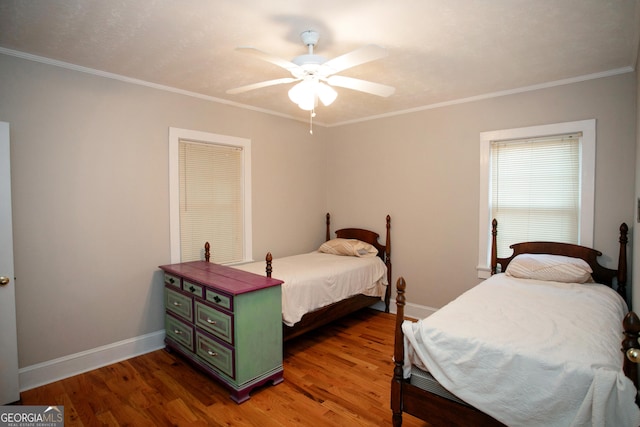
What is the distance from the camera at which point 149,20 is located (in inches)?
80.4

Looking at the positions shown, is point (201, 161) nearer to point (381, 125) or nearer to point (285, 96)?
point (285, 96)

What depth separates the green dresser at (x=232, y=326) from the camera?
2.44m

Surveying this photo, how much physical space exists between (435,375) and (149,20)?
2.62m

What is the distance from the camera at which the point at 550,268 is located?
2908 millimetres

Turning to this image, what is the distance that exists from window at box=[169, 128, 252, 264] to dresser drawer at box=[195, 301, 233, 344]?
2.79ft

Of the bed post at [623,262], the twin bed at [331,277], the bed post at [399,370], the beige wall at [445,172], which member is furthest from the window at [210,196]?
the bed post at [623,262]

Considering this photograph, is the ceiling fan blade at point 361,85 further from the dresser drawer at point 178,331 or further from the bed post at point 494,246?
the dresser drawer at point 178,331

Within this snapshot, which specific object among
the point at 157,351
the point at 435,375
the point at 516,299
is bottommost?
the point at 157,351

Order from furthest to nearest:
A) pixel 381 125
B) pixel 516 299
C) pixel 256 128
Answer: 1. pixel 381 125
2. pixel 256 128
3. pixel 516 299

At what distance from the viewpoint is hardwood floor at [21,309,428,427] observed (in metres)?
2.22

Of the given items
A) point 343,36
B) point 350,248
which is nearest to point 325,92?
point 343,36

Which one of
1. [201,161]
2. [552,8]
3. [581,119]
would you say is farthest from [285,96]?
[581,119]

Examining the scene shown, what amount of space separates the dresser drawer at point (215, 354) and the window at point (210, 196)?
3.23 feet

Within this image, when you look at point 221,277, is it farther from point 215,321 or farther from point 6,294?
point 6,294
